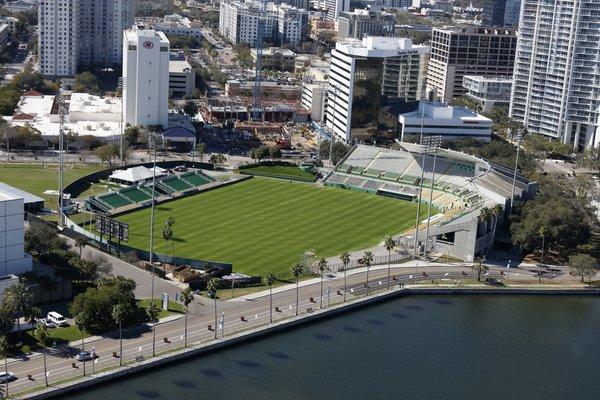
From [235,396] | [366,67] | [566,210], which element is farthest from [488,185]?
[235,396]

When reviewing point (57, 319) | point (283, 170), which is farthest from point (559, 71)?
point (57, 319)

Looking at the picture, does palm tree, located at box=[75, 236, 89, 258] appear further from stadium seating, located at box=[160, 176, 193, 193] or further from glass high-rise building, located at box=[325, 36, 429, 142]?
glass high-rise building, located at box=[325, 36, 429, 142]

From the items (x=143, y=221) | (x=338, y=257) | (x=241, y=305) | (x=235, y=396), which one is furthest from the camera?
(x=143, y=221)

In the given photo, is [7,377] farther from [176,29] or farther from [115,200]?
[176,29]

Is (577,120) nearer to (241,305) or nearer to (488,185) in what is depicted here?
(488,185)

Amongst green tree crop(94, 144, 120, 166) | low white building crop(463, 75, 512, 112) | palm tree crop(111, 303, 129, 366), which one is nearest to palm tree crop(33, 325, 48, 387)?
palm tree crop(111, 303, 129, 366)

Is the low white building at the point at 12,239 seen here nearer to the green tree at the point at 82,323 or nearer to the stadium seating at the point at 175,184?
the green tree at the point at 82,323
